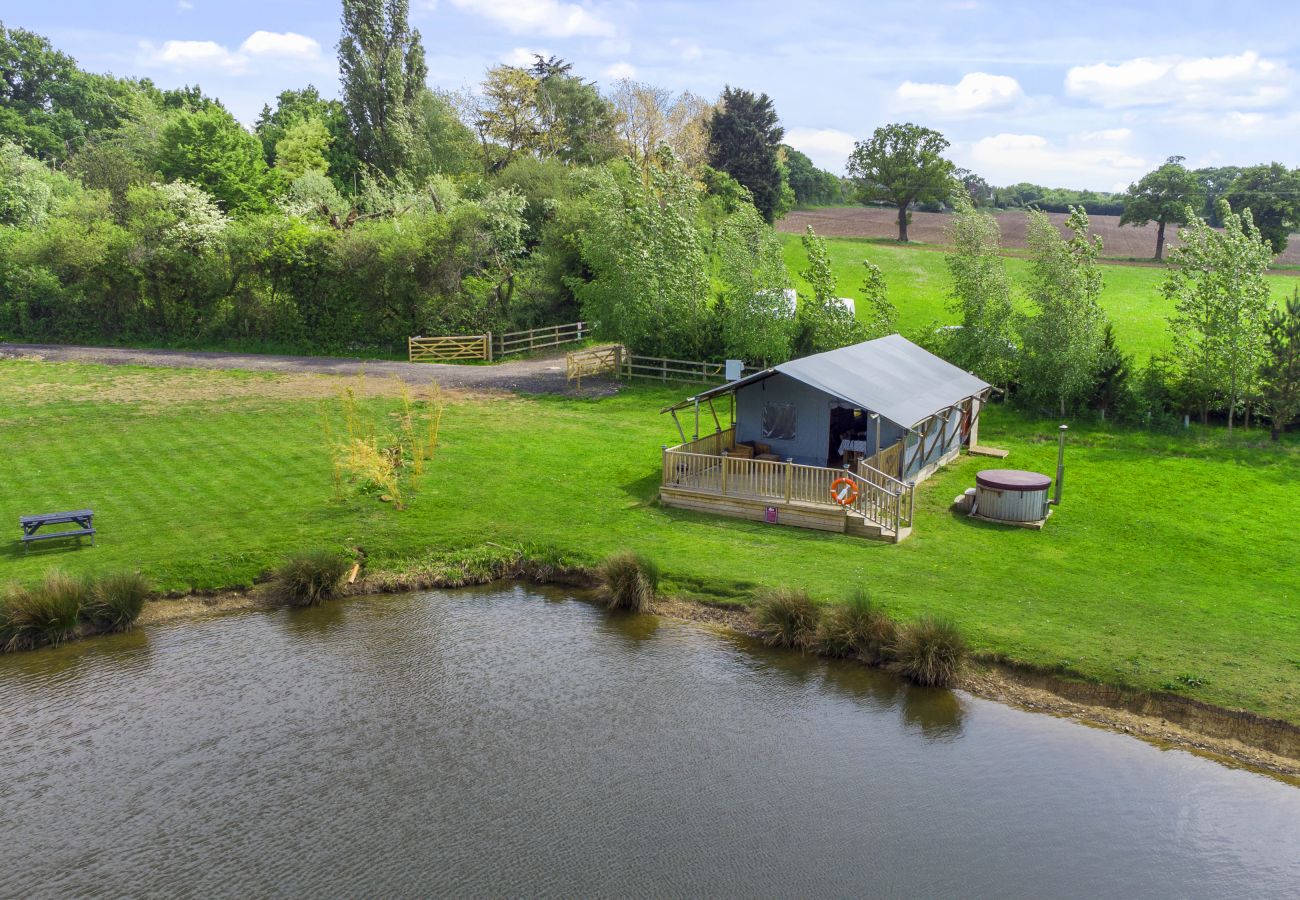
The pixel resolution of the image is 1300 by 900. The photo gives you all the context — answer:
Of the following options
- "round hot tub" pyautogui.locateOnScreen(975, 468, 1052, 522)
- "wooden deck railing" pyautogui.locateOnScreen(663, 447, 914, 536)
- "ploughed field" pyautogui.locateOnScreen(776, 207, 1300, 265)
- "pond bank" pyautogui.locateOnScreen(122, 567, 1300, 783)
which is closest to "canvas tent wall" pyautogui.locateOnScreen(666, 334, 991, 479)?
"wooden deck railing" pyautogui.locateOnScreen(663, 447, 914, 536)

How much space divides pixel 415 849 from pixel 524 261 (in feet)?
144

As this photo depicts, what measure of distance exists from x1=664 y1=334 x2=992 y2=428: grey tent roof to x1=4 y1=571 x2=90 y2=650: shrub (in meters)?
14.8

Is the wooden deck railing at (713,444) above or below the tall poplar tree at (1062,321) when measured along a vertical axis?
below

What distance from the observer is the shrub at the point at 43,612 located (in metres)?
17.7

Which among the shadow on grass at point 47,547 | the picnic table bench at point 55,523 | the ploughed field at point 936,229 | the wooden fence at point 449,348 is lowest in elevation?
the shadow on grass at point 47,547

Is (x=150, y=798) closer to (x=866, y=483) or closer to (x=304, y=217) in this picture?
(x=866, y=483)

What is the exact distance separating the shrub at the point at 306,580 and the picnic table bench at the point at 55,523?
4.94 meters

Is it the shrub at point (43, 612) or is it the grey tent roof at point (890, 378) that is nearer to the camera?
the shrub at point (43, 612)

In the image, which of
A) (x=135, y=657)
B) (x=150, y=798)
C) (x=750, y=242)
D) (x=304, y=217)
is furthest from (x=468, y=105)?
(x=150, y=798)

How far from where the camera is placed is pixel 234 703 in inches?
630

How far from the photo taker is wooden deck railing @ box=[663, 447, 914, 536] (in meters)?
22.8

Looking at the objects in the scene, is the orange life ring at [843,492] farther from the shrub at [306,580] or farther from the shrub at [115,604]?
the shrub at [115,604]

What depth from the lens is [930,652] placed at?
1650cm

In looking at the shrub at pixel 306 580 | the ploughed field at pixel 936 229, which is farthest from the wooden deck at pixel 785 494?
the ploughed field at pixel 936 229
